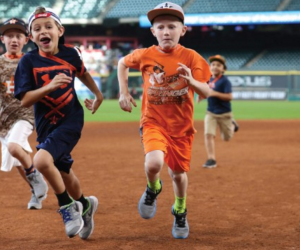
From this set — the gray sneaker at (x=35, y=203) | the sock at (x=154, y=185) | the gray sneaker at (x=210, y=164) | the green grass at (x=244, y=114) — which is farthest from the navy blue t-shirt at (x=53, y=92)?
the green grass at (x=244, y=114)

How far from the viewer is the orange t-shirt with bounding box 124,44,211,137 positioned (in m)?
5.25

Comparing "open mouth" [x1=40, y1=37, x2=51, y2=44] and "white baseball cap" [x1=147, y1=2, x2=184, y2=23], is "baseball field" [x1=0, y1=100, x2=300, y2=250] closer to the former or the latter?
"open mouth" [x1=40, y1=37, x2=51, y2=44]

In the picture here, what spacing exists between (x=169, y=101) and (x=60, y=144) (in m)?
1.13

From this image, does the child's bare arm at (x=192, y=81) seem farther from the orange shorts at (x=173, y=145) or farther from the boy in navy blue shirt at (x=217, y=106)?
the boy in navy blue shirt at (x=217, y=106)

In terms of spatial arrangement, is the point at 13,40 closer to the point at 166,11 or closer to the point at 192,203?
the point at 166,11

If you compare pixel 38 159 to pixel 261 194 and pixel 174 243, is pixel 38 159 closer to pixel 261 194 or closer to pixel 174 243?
pixel 174 243

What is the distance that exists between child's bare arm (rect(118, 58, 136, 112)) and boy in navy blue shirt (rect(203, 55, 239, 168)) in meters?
4.51

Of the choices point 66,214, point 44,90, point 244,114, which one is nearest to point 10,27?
point 44,90

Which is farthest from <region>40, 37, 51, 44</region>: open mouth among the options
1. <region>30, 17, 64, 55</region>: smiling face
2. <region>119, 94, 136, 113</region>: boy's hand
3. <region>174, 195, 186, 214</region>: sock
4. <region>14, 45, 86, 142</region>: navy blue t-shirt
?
<region>174, 195, 186, 214</region>: sock

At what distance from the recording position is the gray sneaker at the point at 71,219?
4523 mm

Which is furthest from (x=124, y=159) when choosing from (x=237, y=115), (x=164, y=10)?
(x=237, y=115)

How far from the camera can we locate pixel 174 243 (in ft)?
16.0

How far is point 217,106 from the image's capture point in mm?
10211

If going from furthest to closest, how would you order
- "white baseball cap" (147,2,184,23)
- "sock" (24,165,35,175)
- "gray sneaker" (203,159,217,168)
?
"gray sneaker" (203,159,217,168), "sock" (24,165,35,175), "white baseball cap" (147,2,184,23)
